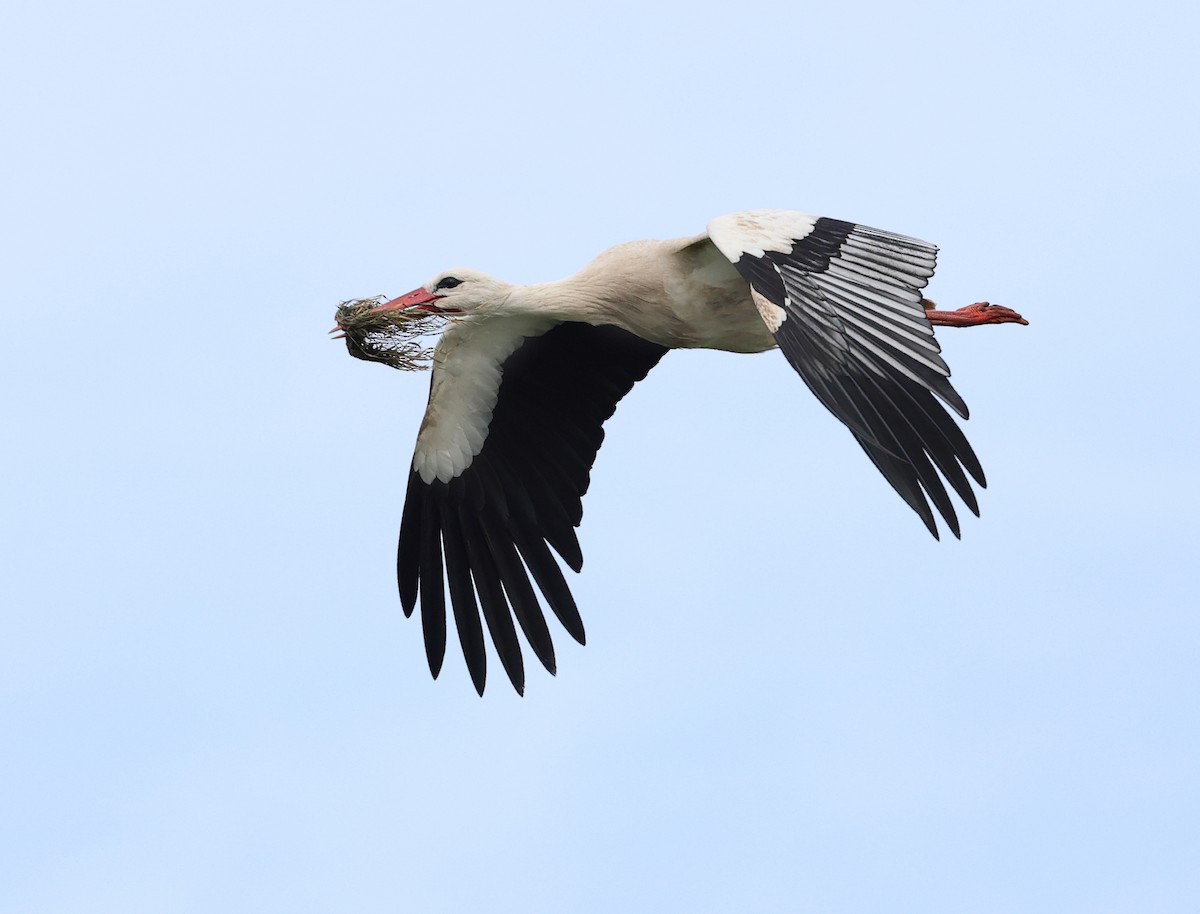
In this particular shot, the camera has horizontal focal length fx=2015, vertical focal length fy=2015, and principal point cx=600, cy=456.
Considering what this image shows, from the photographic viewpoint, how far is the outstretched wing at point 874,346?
7.01 metres

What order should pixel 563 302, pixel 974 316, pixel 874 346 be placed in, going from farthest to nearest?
pixel 974 316, pixel 563 302, pixel 874 346

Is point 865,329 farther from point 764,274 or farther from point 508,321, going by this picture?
point 508,321

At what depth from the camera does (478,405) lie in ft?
32.1

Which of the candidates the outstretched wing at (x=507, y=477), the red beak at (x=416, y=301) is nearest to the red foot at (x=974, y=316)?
the outstretched wing at (x=507, y=477)

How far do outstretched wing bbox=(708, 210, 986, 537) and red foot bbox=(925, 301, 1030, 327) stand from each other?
157cm

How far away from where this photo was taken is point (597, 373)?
9.64m

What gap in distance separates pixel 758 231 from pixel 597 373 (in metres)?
1.98

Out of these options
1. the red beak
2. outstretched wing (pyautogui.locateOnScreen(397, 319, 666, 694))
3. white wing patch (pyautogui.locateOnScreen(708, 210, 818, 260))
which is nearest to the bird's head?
the red beak

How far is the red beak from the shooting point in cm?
905

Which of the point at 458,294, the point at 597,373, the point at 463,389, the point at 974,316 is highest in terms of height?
the point at 458,294

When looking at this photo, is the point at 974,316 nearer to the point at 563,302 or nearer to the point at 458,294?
the point at 563,302

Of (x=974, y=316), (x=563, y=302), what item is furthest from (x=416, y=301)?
(x=974, y=316)

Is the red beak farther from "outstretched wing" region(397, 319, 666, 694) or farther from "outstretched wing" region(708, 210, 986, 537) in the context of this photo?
"outstretched wing" region(708, 210, 986, 537)

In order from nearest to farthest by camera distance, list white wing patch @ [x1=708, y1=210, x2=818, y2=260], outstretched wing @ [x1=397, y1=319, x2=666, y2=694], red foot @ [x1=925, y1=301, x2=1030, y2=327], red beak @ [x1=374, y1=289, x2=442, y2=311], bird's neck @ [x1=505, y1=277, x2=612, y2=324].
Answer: white wing patch @ [x1=708, y1=210, x2=818, y2=260]
bird's neck @ [x1=505, y1=277, x2=612, y2=324]
red beak @ [x1=374, y1=289, x2=442, y2=311]
red foot @ [x1=925, y1=301, x2=1030, y2=327]
outstretched wing @ [x1=397, y1=319, x2=666, y2=694]
